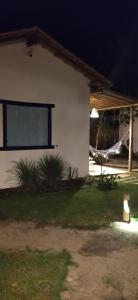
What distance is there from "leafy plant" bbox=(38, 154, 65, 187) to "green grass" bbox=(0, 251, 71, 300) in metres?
3.96

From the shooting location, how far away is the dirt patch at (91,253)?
10.6ft

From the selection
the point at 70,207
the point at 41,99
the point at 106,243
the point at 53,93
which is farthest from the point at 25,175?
the point at 106,243

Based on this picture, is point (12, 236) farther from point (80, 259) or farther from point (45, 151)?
point (45, 151)

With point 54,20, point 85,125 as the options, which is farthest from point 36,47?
point 54,20

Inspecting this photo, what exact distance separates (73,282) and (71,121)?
19.5 feet

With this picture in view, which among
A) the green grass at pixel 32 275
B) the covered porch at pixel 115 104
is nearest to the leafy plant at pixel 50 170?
the covered porch at pixel 115 104

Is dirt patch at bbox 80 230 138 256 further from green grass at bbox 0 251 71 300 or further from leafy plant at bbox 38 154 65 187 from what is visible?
leafy plant at bbox 38 154 65 187

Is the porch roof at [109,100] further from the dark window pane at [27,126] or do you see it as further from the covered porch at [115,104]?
the dark window pane at [27,126]

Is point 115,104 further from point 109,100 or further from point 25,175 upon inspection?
point 25,175

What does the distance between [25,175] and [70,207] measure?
1.79 metres

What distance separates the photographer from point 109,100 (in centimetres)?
1051

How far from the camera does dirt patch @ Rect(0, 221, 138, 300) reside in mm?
3220

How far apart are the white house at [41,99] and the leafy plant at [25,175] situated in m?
0.18

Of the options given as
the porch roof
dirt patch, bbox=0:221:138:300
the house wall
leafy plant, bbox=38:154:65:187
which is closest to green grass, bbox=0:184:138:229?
dirt patch, bbox=0:221:138:300
